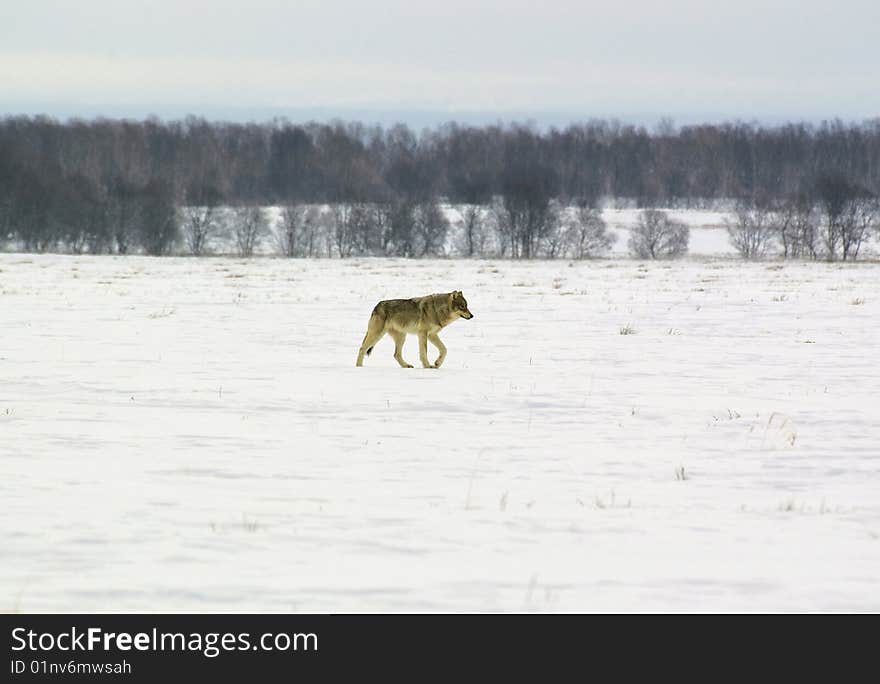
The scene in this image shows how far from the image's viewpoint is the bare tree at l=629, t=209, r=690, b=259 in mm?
78000

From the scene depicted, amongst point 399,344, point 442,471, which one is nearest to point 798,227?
point 399,344

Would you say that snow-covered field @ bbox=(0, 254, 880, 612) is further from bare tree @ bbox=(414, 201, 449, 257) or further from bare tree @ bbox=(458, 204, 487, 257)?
bare tree @ bbox=(458, 204, 487, 257)

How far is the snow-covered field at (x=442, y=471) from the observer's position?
556 centimetres

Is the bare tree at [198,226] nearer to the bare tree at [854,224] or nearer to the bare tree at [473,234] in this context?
the bare tree at [473,234]

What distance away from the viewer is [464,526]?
663 cm

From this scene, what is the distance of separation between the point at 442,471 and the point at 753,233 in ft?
248

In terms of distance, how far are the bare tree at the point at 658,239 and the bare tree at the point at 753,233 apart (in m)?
3.46

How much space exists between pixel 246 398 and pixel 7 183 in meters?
75.3

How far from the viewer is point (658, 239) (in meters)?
78.6

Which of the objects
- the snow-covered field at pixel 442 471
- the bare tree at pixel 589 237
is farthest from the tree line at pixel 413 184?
the snow-covered field at pixel 442 471

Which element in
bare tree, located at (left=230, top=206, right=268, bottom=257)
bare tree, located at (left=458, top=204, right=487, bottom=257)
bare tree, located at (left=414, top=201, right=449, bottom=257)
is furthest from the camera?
bare tree, located at (left=458, top=204, right=487, bottom=257)

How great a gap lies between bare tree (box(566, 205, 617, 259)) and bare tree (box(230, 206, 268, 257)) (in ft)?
69.9

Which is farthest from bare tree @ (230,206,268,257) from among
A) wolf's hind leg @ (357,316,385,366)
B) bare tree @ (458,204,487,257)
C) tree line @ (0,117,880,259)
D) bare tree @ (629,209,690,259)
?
wolf's hind leg @ (357,316,385,366)

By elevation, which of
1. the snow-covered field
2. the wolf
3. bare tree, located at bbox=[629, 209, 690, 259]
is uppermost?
bare tree, located at bbox=[629, 209, 690, 259]
